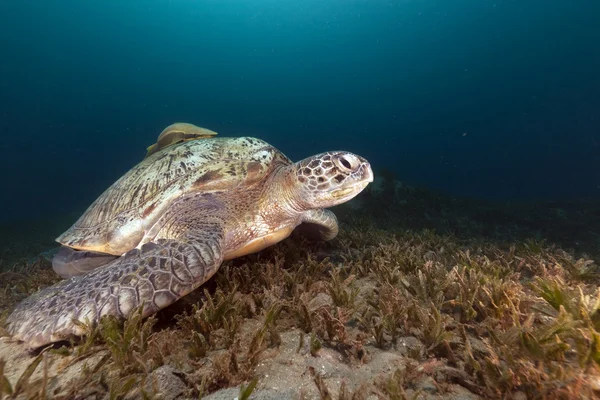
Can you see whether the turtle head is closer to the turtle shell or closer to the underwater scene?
the underwater scene

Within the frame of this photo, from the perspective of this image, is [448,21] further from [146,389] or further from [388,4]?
[146,389]

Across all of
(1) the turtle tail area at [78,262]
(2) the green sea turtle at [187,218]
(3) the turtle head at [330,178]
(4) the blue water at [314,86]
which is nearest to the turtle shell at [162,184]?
(2) the green sea turtle at [187,218]

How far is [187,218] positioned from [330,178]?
63.8 inches

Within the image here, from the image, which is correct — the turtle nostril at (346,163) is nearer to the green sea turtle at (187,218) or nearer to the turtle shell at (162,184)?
the green sea turtle at (187,218)

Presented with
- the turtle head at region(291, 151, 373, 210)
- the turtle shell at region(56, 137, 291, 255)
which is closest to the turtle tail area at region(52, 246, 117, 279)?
the turtle shell at region(56, 137, 291, 255)

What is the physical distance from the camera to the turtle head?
2.89 meters

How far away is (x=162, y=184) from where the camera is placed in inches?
126

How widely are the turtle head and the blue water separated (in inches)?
2509

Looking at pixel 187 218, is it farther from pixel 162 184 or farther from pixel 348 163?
pixel 348 163

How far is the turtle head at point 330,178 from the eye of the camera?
2.89 meters

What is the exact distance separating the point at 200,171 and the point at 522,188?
92948mm

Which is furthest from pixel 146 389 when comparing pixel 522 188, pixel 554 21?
pixel 554 21

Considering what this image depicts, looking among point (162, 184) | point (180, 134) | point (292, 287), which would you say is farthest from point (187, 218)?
point (180, 134)

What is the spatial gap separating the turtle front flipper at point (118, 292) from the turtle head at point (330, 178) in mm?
1188
